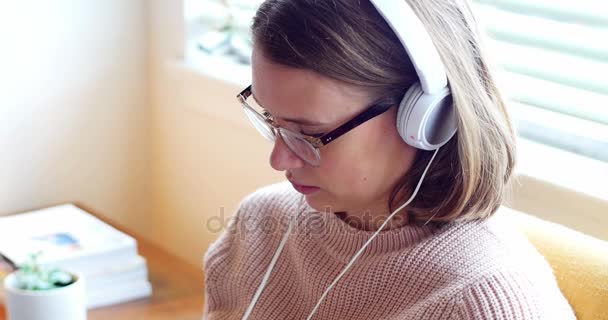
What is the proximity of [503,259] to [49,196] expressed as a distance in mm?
1170

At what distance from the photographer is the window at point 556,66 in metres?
1.18

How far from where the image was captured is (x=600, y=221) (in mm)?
1076

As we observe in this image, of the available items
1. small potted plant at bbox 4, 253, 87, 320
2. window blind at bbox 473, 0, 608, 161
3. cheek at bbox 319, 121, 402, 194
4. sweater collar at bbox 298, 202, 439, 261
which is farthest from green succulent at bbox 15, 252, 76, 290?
window blind at bbox 473, 0, 608, 161

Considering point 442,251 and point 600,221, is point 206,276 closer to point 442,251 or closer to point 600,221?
point 442,251

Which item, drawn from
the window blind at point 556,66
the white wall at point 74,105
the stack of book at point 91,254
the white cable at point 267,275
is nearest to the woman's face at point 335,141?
the white cable at point 267,275

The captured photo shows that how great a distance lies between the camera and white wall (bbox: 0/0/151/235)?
1637 millimetres

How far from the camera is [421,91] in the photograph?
844 millimetres

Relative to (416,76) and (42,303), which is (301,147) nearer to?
(416,76)

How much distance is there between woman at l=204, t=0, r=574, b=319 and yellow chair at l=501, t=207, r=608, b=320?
0.03 metres

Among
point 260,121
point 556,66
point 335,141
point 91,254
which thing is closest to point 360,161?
point 335,141

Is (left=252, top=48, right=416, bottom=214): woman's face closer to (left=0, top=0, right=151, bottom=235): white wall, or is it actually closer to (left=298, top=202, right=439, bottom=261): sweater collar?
(left=298, top=202, right=439, bottom=261): sweater collar

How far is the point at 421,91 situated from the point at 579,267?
30 centimetres

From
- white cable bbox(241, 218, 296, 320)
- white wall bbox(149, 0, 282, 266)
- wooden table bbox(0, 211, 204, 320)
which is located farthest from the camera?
white wall bbox(149, 0, 282, 266)

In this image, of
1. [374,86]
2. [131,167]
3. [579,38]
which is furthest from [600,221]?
[131,167]
